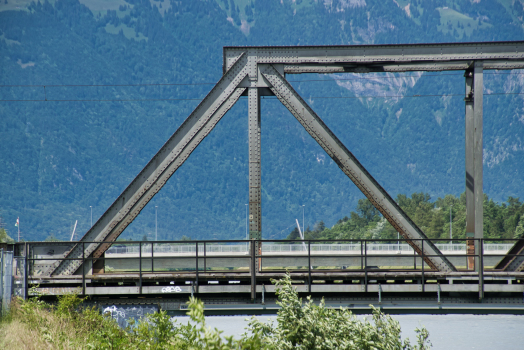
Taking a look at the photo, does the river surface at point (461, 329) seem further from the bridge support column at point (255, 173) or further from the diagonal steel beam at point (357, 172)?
the bridge support column at point (255, 173)

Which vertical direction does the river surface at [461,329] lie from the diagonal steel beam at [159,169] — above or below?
below

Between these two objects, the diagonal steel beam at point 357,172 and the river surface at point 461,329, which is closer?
the river surface at point 461,329

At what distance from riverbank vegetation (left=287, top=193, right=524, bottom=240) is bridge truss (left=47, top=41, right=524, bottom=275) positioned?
101519 mm

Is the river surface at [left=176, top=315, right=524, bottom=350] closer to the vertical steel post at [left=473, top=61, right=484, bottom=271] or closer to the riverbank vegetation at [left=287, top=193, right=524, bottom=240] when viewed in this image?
the vertical steel post at [left=473, top=61, right=484, bottom=271]

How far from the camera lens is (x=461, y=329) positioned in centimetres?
1188

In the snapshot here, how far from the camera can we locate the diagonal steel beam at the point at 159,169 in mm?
12922

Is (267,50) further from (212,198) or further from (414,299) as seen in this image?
(212,198)

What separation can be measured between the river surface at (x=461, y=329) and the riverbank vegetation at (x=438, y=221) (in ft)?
337

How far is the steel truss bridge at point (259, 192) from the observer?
486 inches

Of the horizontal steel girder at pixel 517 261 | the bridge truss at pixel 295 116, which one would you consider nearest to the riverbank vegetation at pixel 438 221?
the horizontal steel girder at pixel 517 261

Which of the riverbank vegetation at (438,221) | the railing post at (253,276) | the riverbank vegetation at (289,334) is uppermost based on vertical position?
the riverbank vegetation at (438,221)

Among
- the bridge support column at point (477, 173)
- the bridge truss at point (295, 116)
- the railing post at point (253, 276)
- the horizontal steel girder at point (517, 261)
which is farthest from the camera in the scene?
the bridge support column at point (477, 173)

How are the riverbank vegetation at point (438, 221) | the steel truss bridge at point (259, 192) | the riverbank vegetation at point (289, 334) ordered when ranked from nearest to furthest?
the riverbank vegetation at point (289, 334) < the steel truss bridge at point (259, 192) < the riverbank vegetation at point (438, 221)

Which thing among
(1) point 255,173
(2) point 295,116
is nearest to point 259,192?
(1) point 255,173
